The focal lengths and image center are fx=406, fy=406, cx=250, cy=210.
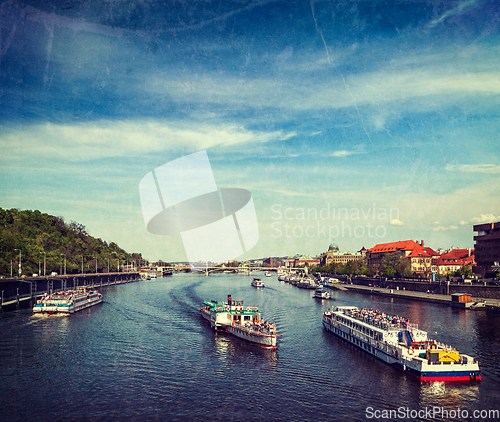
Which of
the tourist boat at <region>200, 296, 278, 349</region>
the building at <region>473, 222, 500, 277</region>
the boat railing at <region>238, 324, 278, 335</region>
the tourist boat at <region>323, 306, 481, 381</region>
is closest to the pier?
the tourist boat at <region>200, 296, 278, 349</region>

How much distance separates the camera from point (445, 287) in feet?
349

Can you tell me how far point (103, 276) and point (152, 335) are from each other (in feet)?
464

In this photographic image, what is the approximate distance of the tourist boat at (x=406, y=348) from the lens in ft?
119

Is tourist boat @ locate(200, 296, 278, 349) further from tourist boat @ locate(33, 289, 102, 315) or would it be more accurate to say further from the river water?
tourist boat @ locate(33, 289, 102, 315)

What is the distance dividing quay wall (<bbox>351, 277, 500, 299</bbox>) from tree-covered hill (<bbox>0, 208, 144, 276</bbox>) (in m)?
112

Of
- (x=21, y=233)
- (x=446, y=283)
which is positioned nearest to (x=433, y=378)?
(x=446, y=283)

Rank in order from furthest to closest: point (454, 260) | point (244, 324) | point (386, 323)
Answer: point (454, 260)
point (244, 324)
point (386, 323)

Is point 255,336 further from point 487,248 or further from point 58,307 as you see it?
point 487,248

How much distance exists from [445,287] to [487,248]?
2034 cm

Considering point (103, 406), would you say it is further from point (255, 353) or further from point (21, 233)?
point (21, 233)

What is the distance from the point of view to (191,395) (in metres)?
33.0

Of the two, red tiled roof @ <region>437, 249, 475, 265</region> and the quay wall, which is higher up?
red tiled roof @ <region>437, 249, 475, 265</region>

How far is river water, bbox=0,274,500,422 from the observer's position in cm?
2995

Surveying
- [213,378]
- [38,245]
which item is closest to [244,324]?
[213,378]
